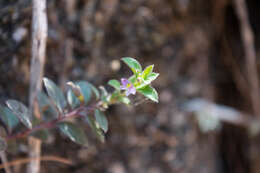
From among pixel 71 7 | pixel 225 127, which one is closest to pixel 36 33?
pixel 71 7

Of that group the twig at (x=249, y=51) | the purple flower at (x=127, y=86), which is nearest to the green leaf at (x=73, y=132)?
the purple flower at (x=127, y=86)

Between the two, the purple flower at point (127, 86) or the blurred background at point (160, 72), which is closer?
the purple flower at point (127, 86)

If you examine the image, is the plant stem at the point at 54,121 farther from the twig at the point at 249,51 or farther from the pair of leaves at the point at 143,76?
the twig at the point at 249,51

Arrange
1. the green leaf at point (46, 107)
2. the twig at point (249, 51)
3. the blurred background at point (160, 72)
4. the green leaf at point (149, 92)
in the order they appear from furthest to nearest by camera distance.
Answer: the twig at point (249, 51)
the blurred background at point (160, 72)
the green leaf at point (46, 107)
the green leaf at point (149, 92)

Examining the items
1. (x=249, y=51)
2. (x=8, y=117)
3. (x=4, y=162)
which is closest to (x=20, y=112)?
(x=8, y=117)

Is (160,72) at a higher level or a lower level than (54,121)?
higher

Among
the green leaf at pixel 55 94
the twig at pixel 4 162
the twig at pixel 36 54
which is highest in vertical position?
the twig at pixel 36 54

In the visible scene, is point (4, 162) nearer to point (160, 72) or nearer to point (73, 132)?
point (73, 132)

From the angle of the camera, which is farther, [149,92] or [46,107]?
[46,107]
